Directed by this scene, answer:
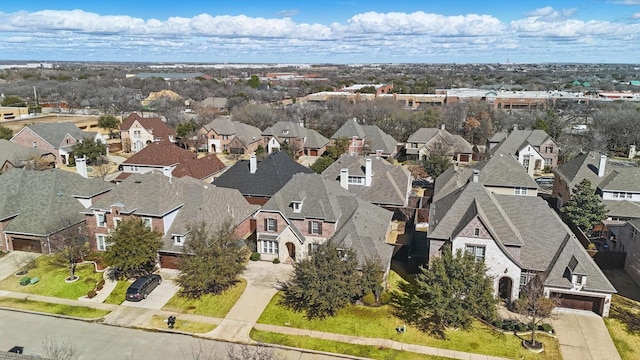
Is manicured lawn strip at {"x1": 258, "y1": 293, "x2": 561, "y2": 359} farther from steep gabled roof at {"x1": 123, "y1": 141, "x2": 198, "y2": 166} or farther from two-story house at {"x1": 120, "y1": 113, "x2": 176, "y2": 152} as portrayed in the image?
two-story house at {"x1": 120, "y1": 113, "x2": 176, "y2": 152}

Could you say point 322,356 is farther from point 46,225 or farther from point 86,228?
point 46,225

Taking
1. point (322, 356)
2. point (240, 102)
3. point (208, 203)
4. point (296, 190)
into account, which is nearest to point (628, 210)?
point (296, 190)

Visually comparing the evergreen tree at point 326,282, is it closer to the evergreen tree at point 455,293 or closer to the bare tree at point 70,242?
the evergreen tree at point 455,293

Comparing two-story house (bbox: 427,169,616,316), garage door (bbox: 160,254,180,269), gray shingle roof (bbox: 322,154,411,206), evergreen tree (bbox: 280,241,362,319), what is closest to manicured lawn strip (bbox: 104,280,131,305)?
garage door (bbox: 160,254,180,269)

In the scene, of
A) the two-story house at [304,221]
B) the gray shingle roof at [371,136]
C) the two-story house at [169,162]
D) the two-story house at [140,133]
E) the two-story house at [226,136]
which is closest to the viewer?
the two-story house at [304,221]

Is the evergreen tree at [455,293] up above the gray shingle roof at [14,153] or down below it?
below

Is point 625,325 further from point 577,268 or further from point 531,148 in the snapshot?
point 531,148

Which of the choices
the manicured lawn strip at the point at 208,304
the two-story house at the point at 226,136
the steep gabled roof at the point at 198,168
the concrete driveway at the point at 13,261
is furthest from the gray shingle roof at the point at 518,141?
the concrete driveway at the point at 13,261
